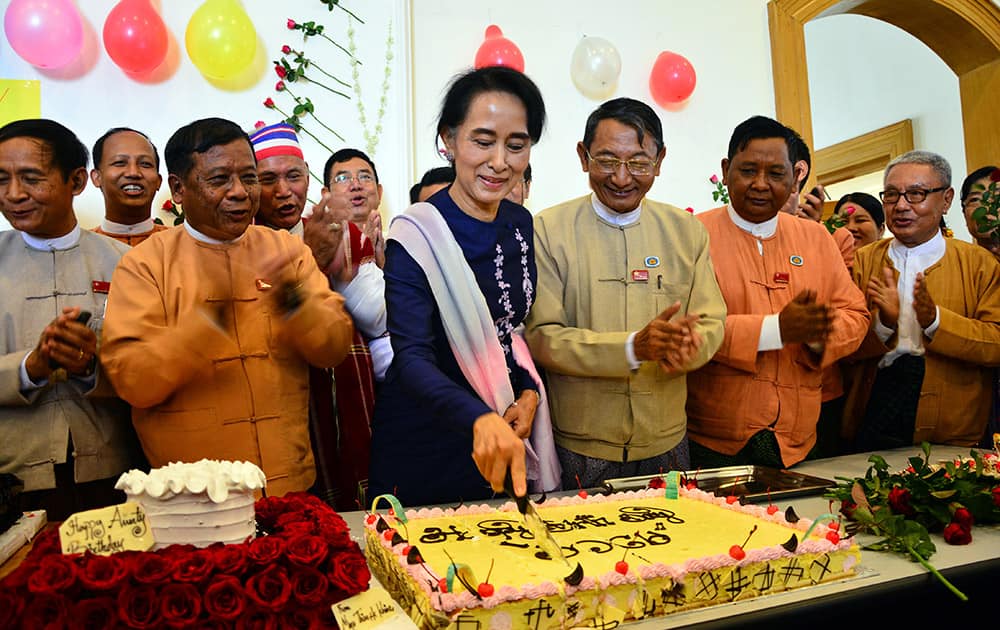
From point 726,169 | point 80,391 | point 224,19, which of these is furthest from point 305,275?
point 224,19

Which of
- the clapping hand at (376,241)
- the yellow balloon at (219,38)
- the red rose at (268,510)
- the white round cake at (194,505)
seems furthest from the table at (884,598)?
the yellow balloon at (219,38)

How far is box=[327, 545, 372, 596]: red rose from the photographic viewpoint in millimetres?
1060

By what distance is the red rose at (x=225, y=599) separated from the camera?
993mm

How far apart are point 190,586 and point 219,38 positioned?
3.35 meters

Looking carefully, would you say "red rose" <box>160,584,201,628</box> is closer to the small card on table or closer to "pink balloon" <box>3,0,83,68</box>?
the small card on table

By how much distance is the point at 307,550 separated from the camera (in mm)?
1076

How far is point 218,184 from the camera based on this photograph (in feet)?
6.37

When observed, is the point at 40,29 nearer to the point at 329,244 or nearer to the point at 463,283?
the point at 329,244

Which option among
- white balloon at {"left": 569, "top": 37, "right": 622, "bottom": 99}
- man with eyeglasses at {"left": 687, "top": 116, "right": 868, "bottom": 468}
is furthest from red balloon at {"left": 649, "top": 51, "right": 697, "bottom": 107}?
man with eyeglasses at {"left": 687, "top": 116, "right": 868, "bottom": 468}

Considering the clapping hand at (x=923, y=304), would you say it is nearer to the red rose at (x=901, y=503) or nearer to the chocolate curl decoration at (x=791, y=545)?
the red rose at (x=901, y=503)

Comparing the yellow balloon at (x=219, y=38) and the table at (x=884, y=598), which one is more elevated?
the yellow balloon at (x=219, y=38)

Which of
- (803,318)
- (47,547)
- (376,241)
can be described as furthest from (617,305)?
(47,547)

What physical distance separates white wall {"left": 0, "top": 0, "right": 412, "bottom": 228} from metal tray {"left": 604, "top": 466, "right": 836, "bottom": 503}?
264 centimetres

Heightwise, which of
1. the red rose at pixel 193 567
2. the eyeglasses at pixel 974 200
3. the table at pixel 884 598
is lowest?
the table at pixel 884 598
